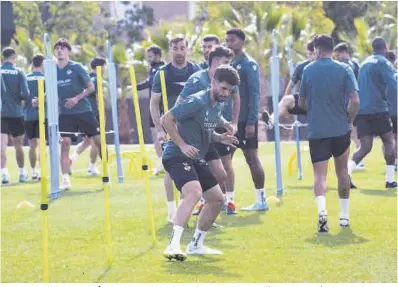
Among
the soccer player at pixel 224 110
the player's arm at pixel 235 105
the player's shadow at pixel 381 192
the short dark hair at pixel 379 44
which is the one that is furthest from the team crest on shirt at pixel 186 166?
the short dark hair at pixel 379 44

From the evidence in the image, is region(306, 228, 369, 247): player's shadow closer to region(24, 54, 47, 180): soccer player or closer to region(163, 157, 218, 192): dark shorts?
region(163, 157, 218, 192): dark shorts

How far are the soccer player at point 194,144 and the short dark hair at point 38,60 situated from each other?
25.8 feet

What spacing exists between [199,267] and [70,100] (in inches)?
262

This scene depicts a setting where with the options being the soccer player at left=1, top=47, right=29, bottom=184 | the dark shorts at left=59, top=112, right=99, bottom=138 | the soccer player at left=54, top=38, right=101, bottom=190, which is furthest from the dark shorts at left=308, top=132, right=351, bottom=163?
the soccer player at left=1, top=47, right=29, bottom=184

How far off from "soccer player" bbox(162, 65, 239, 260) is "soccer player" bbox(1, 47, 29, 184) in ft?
26.6

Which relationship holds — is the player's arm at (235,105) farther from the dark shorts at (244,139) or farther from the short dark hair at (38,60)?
the short dark hair at (38,60)

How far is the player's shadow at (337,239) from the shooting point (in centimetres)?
957


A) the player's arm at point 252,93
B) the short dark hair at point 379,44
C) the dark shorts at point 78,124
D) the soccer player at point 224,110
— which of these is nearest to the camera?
the soccer player at point 224,110

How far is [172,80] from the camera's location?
1144 centimetres

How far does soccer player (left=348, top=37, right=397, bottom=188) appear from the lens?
47.1 feet

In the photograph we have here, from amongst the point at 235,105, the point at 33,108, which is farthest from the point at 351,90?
the point at 33,108

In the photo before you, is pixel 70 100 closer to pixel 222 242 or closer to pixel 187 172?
pixel 222 242

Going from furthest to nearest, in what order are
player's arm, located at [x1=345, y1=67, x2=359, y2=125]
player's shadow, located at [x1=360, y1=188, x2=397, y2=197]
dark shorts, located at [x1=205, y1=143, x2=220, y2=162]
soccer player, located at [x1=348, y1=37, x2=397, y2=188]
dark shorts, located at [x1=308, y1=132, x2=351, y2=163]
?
soccer player, located at [x1=348, y1=37, x2=397, y2=188] → player's shadow, located at [x1=360, y1=188, x2=397, y2=197] → dark shorts, located at [x1=308, y1=132, x2=351, y2=163] → player's arm, located at [x1=345, y1=67, x2=359, y2=125] → dark shorts, located at [x1=205, y1=143, x2=220, y2=162]
